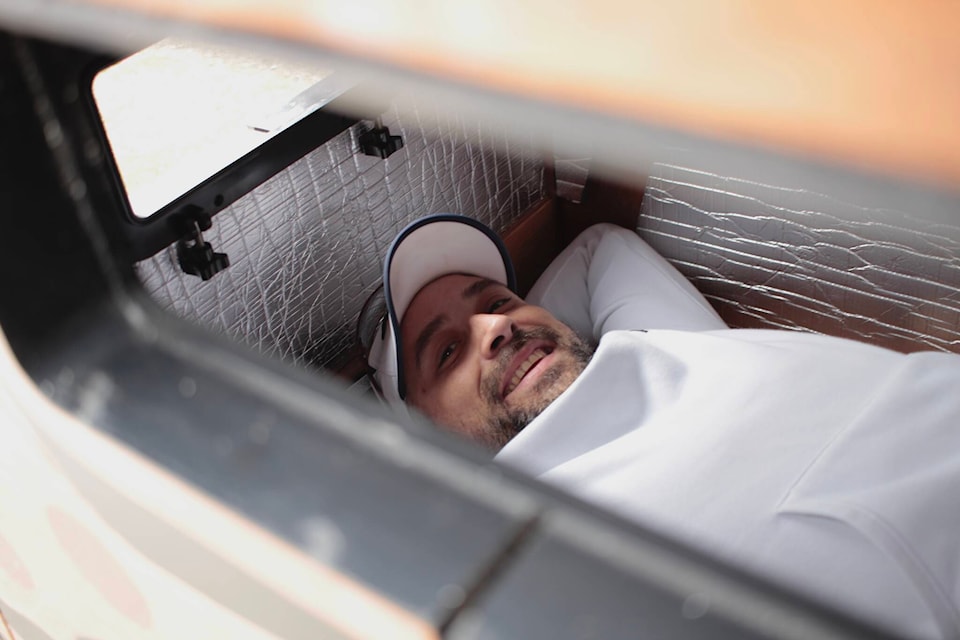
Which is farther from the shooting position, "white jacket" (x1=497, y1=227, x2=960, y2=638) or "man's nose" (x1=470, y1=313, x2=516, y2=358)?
"man's nose" (x1=470, y1=313, x2=516, y2=358)

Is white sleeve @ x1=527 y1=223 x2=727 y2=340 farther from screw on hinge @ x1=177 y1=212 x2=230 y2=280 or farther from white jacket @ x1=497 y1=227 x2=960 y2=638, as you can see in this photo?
screw on hinge @ x1=177 y1=212 x2=230 y2=280

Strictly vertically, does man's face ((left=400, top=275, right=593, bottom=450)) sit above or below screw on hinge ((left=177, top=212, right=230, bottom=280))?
below

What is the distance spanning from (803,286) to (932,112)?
4.39 feet

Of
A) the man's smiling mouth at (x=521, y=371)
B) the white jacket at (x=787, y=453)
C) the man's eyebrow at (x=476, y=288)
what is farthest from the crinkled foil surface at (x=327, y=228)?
the white jacket at (x=787, y=453)

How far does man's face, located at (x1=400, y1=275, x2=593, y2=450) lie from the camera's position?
4.15ft

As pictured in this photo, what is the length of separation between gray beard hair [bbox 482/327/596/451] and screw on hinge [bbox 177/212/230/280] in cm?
44

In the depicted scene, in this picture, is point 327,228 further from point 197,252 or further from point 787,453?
point 787,453

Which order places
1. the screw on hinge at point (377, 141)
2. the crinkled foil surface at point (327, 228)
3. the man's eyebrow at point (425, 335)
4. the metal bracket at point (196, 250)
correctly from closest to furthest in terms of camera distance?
1. the metal bracket at point (196, 250)
2. the crinkled foil surface at point (327, 228)
3. the screw on hinge at point (377, 141)
4. the man's eyebrow at point (425, 335)

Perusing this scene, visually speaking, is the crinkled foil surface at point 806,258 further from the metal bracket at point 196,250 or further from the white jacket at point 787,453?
the metal bracket at point 196,250

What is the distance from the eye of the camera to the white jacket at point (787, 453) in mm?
815

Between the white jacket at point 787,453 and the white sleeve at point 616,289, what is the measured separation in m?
0.17

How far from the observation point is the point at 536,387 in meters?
1.26

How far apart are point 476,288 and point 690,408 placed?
455 mm

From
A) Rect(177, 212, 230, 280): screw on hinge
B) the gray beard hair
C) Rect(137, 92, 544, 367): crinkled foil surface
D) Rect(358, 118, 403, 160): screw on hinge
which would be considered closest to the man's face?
the gray beard hair
